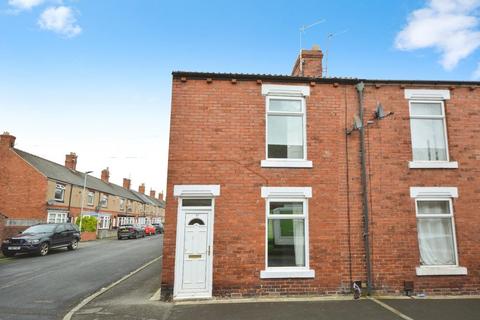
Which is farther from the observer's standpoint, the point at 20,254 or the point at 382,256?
the point at 20,254

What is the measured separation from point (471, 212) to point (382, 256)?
2.93 metres

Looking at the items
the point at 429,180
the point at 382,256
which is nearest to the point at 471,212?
the point at 429,180

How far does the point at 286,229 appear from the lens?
8719 millimetres

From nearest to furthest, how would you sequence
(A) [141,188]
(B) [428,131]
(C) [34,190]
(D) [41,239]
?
(B) [428,131] → (D) [41,239] → (C) [34,190] → (A) [141,188]

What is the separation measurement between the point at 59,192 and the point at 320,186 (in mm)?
29569

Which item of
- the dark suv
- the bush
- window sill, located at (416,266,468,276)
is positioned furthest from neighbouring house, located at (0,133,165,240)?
window sill, located at (416,266,468,276)

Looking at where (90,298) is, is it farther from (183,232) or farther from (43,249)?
(43,249)

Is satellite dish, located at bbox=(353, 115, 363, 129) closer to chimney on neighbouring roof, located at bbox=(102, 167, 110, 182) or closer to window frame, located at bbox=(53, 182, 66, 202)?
window frame, located at bbox=(53, 182, 66, 202)

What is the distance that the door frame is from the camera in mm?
8133

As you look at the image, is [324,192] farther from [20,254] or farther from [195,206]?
[20,254]

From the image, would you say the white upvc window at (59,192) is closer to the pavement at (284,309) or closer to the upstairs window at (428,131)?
the pavement at (284,309)

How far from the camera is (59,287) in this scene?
9922 mm

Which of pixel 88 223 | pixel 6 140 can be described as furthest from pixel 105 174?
pixel 6 140

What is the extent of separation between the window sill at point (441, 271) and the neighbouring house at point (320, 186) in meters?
0.03
